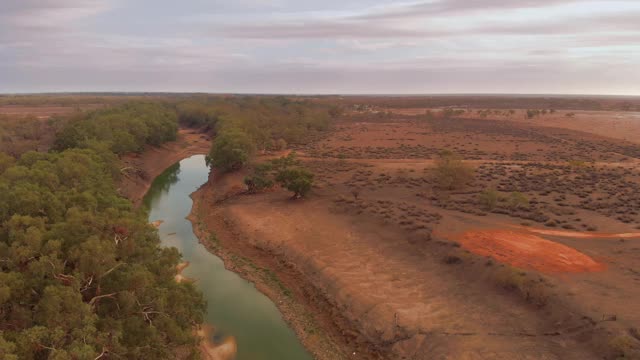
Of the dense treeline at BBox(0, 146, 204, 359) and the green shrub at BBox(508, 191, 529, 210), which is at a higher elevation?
the dense treeline at BBox(0, 146, 204, 359)

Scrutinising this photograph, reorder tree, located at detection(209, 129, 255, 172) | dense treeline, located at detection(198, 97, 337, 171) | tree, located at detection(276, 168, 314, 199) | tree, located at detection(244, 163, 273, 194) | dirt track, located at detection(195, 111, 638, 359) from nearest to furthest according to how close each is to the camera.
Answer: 1. dirt track, located at detection(195, 111, 638, 359)
2. tree, located at detection(276, 168, 314, 199)
3. tree, located at detection(244, 163, 273, 194)
4. tree, located at detection(209, 129, 255, 172)
5. dense treeline, located at detection(198, 97, 337, 171)

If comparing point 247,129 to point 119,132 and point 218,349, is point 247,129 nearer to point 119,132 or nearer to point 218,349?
point 119,132

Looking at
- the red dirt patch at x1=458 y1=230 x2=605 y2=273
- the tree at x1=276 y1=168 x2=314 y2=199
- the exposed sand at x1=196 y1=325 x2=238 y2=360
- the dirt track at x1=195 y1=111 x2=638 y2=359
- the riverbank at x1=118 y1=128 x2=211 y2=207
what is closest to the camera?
the dirt track at x1=195 y1=111 x2=638 y2=359

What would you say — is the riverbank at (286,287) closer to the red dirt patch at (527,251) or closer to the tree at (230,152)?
the tree at (230,152)

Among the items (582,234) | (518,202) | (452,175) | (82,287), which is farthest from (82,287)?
(452,175)

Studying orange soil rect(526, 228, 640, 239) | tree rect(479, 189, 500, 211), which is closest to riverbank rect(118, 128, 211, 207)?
tree rect(479, 189, 500, 211)

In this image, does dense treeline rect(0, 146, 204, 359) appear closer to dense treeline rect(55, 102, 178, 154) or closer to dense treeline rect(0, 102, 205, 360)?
dense treeline rect(0, 102, 205, 360)
